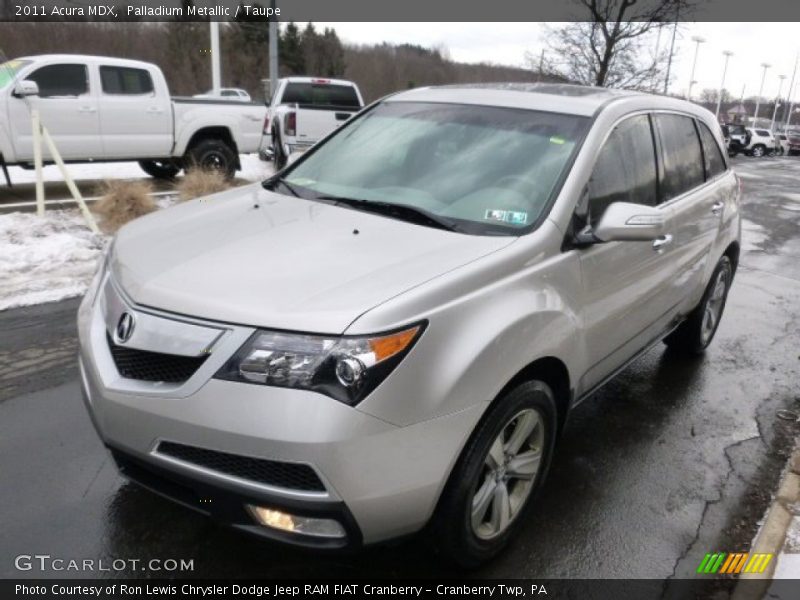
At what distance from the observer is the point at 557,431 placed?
2998 millimetres

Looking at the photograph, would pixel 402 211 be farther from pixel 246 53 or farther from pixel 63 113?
pixel 246 53

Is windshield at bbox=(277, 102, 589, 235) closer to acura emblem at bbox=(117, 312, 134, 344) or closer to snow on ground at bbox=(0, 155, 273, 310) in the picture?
acura emblem at bbox=(117, 312, 134, 344)

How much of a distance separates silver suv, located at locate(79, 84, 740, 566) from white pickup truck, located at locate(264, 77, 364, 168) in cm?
815

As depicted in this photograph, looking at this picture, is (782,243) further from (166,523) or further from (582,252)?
(166,523)

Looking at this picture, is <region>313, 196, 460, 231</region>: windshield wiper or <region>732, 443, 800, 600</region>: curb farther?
<region>313, 196, 460, 231</region>: windshield wiper

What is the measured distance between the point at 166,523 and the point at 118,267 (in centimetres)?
112

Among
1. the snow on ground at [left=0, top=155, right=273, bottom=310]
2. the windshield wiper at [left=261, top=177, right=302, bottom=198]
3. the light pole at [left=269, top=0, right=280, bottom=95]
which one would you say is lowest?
the snow on ground at [left=0, top=155, right=273, bottom=310]

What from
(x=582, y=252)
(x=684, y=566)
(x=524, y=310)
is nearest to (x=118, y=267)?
(x=524, y=310)

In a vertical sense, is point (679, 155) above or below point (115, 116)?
above

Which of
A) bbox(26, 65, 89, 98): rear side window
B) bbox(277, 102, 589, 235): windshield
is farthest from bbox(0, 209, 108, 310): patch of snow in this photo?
bbox(277, 102, 589, 235): windshield

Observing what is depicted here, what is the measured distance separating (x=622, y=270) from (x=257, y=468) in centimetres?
205

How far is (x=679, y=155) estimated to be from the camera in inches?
163

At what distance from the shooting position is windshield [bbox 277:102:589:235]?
2.96 metres

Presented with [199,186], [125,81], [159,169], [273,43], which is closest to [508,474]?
[199,186]
